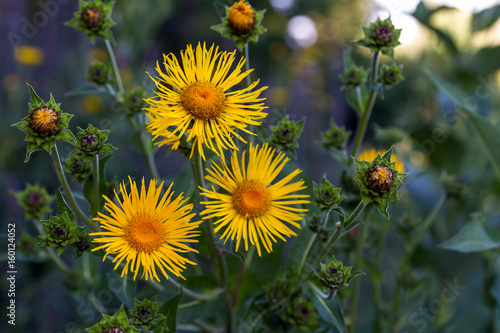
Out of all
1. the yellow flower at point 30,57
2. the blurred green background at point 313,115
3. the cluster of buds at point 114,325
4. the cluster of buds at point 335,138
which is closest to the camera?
the cluster of buds at point 114,325

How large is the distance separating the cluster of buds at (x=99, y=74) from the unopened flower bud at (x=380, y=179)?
0.36 m

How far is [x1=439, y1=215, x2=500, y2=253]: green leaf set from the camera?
0.58 m

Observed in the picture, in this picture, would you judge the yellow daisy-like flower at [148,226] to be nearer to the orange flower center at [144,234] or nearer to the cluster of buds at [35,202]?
the orange flower center at [144,234]

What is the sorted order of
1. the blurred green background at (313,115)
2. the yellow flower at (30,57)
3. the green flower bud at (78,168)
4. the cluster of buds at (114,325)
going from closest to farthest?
the cluster of buds at (114,325)
the green flower bud at (78,168)
the blurred green background at (313,115)
the yellow flower at (30,57)

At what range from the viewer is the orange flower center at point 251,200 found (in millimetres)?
447

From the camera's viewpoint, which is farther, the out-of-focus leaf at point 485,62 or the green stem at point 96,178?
the out-of-focus leaf at point 485,62

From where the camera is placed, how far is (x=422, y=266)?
85 centimetres

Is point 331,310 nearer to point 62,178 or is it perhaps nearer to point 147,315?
point 147,315

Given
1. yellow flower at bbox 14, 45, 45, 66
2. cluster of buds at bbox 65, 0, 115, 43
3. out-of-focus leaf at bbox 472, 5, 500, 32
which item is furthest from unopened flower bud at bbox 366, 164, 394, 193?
yellow flower at bbox 14, 45, 45, 66

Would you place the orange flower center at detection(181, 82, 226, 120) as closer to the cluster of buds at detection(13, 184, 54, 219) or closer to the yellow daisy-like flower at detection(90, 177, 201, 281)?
the yellow daisy-like flower at detection(90, 177, 201, 281)

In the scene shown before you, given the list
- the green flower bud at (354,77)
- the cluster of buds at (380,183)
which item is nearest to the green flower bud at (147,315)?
the cluster of buds at (380,183)

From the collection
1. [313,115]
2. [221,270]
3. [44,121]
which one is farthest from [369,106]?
[313,115]

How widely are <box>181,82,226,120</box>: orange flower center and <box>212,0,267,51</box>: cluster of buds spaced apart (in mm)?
70

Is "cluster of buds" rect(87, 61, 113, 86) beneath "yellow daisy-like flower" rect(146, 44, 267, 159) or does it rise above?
above
